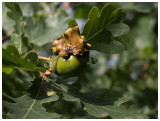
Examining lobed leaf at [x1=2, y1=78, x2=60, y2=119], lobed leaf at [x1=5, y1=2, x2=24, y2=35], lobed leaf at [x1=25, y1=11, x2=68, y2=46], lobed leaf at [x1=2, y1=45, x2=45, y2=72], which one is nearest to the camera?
lobed leaf at [x1=2, y1=78, x2=60, y2=119]

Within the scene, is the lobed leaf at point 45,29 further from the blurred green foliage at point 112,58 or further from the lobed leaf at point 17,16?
the lobed leaf at point 17,16

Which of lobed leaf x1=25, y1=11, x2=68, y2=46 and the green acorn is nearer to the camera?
the green acorn

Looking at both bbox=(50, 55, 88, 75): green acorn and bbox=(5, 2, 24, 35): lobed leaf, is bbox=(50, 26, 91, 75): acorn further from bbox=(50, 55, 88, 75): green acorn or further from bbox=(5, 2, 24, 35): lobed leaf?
bbox=(5, 2, 24, 35): lobed leaf

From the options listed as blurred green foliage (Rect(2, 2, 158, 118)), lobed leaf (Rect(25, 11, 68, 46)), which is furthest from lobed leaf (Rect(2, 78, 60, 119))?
lobed leaf (Rect(25, 11, 68, 46))

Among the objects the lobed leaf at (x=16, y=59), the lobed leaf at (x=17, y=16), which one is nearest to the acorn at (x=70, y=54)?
the lobed leaf at (x=16, y=59)

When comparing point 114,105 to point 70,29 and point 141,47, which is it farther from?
point 141,47

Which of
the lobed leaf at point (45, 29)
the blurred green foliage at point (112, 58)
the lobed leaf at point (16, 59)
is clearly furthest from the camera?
the blurred green foliage at point (112, 58)

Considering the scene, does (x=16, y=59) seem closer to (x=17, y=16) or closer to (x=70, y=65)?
(x=70, y=65)
